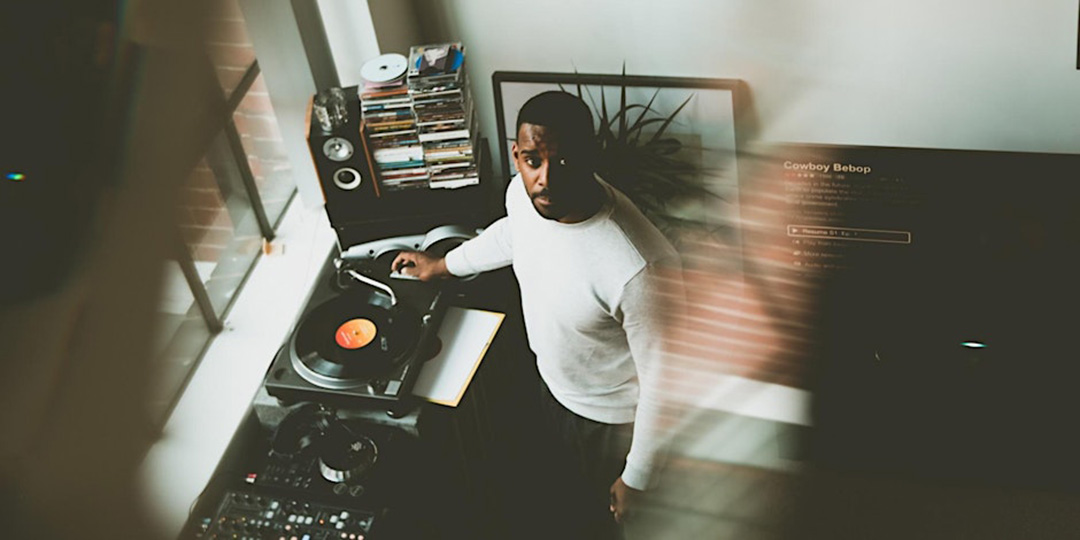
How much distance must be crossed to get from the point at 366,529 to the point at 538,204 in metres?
0.64

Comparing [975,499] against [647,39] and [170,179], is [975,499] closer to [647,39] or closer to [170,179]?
[647,39]

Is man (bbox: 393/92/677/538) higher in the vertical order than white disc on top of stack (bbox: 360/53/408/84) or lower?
lower

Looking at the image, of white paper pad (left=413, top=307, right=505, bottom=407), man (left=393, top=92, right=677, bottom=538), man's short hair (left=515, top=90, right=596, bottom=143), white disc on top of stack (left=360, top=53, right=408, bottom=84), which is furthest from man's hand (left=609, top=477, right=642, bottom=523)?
white disc on top of stack (left=360, top=53, right=408, bottom=84)

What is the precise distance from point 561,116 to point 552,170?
9 centimetres

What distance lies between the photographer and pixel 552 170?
158 centimetres

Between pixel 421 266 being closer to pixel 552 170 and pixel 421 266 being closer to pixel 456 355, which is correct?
pixel 456 355

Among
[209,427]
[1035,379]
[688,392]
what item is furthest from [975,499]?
[209,427]

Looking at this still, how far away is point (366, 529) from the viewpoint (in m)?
1.66

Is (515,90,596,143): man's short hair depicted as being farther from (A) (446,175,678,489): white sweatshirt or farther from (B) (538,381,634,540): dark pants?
(B) (538,381,634,540): dark pants

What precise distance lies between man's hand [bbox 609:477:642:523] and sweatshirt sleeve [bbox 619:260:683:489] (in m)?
0.11

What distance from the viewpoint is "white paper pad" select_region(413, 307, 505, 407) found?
6.20 ft

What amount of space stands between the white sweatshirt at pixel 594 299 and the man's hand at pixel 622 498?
0.03 meters

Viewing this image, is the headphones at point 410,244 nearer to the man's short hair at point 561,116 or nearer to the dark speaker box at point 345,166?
the dark speaker box at point 345,166

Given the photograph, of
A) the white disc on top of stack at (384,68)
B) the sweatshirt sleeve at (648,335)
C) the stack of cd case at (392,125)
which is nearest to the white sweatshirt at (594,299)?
the sweatshirt sleeve at (648,335)
